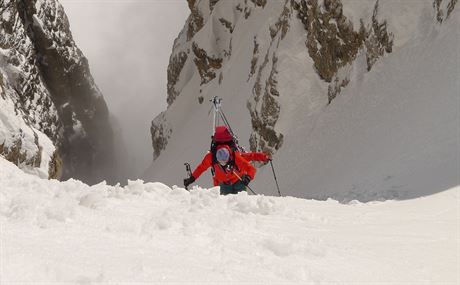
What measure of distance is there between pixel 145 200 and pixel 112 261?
2287 millimetres

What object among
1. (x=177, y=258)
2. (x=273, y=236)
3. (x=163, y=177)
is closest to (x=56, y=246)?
(x=177, y=258)

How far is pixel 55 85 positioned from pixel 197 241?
74.9 m

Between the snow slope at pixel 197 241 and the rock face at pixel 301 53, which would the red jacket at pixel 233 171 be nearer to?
the snow slope at pixel 197 241

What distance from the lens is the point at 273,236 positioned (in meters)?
4.59

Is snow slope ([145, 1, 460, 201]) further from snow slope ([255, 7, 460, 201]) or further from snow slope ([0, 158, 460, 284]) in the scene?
snow slope ([0, 158, 460, 284])

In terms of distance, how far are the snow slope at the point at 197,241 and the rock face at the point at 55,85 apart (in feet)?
168

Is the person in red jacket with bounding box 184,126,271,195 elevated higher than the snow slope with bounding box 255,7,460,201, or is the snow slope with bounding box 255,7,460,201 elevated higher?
the snow slope with bounding box 255,7,460,201

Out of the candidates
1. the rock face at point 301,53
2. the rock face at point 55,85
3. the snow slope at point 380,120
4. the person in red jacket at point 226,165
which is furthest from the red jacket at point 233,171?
the rock face at point 55,85

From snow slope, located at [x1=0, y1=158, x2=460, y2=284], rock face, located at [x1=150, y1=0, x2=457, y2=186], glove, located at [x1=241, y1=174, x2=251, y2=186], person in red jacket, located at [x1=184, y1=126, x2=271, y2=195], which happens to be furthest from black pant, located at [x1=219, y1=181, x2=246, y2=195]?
rock face, located at [x1=150, y1=0, x2=457, y2=186]

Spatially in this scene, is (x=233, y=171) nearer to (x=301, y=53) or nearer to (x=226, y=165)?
(x=226, y=165)

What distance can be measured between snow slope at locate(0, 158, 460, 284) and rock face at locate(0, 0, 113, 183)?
51.2 metres

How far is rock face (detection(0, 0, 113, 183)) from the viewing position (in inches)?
2391

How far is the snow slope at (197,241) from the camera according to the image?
3.24 metres

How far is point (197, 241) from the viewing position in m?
4.12
